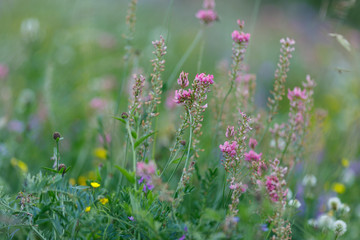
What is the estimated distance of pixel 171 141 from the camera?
2.29 m

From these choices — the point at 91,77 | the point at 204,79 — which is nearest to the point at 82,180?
the point at 204,79

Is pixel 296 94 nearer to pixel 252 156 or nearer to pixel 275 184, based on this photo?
pixel 252 156

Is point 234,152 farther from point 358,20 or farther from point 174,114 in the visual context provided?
point 358,20

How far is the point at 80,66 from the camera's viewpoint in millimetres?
4055

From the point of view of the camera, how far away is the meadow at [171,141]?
1201mm

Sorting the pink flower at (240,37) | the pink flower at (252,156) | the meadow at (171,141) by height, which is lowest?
the meadow at (171,141)

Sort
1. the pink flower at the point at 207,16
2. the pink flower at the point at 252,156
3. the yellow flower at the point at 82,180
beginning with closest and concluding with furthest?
the pink flower at the point at 252,156, the pink flower at the point at 207,16, the yellow flower at the point at 82,180

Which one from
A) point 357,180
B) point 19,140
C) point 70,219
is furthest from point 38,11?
point 70,219

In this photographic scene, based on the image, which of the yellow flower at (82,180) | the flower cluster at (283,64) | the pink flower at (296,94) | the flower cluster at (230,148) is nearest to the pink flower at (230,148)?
the flower cluster at (230,148)

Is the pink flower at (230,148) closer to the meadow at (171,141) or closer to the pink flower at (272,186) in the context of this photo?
the meadow at (171,141)

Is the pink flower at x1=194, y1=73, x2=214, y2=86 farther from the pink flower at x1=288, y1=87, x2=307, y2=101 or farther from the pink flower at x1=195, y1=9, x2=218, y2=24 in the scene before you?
the pink flower at x1=195, y1=9, x2=218, y2=24

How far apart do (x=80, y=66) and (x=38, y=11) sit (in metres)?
2.90

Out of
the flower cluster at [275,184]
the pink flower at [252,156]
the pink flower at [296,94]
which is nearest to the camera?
the flower cluster at [275,184]

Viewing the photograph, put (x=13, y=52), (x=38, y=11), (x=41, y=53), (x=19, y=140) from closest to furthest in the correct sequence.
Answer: (x=19, y=140) < (x=13, y=52) < (x=41, y=53) < (x=38, y=11)
